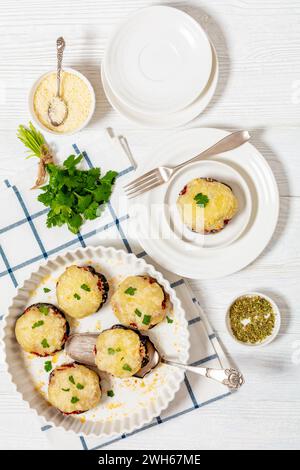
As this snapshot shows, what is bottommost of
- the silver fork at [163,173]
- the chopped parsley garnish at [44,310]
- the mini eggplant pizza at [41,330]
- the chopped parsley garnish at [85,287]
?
the mini eggplant pizza at [41,330]

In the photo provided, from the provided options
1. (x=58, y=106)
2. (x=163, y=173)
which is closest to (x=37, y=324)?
(x=163, y=173)

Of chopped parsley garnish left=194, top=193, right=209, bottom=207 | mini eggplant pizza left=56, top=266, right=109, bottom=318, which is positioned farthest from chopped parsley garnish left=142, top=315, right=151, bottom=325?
chopped parsley garnish left=194, top=193, right=209, bottom=207

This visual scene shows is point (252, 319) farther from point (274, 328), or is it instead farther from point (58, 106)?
point (58, 106)

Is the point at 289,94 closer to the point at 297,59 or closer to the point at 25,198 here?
the point at 297,59

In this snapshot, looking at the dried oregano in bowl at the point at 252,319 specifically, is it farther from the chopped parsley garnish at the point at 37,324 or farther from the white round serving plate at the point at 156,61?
the white round serving plate at the point at 156,61

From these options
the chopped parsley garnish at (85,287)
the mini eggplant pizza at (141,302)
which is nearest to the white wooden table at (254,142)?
the mini eggplant pizza at (141,302)

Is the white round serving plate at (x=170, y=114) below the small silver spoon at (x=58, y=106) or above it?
below
